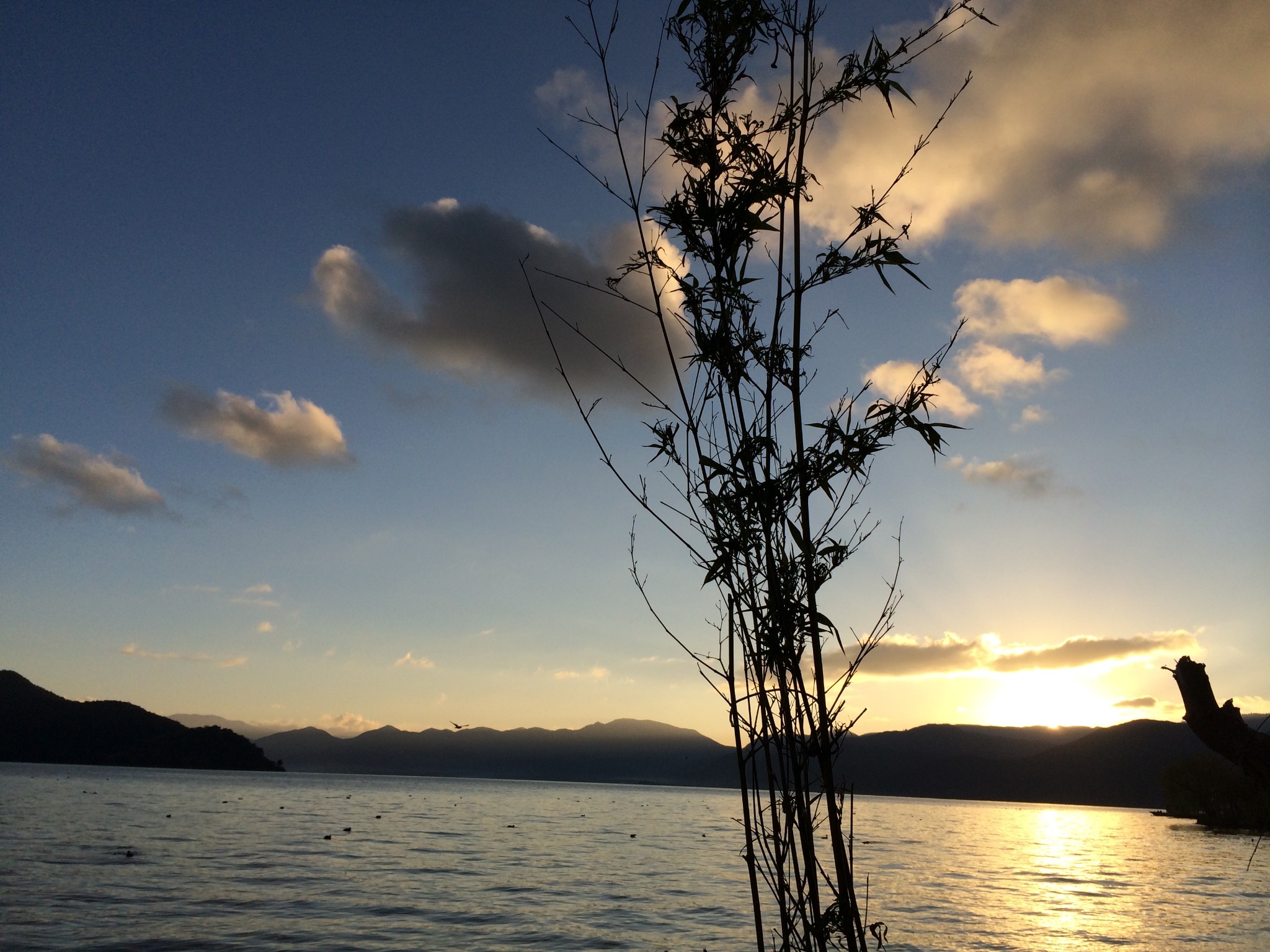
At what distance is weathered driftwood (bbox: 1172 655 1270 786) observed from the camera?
297 centimetres

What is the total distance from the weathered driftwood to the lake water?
61.9 ft

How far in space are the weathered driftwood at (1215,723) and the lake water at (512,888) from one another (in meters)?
18.9

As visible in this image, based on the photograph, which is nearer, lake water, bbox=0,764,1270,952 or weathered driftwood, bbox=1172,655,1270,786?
weathered driftwood, bbox=1172,655,1270,786

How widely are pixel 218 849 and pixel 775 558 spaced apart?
44.7m

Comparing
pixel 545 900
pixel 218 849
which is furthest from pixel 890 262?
pixel 218 849

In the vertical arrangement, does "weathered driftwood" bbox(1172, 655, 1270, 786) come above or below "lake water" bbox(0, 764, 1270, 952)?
above

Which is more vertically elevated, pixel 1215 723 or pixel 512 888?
pixel 1215 723

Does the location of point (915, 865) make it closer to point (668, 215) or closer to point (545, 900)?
point (545, 900)

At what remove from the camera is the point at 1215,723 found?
3.03 metres

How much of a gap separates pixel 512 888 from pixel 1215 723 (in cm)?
2994

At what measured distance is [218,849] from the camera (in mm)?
38375

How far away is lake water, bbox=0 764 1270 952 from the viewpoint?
20031mm

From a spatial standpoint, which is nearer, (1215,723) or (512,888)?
(1215,723)

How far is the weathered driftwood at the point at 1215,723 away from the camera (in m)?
2.97
